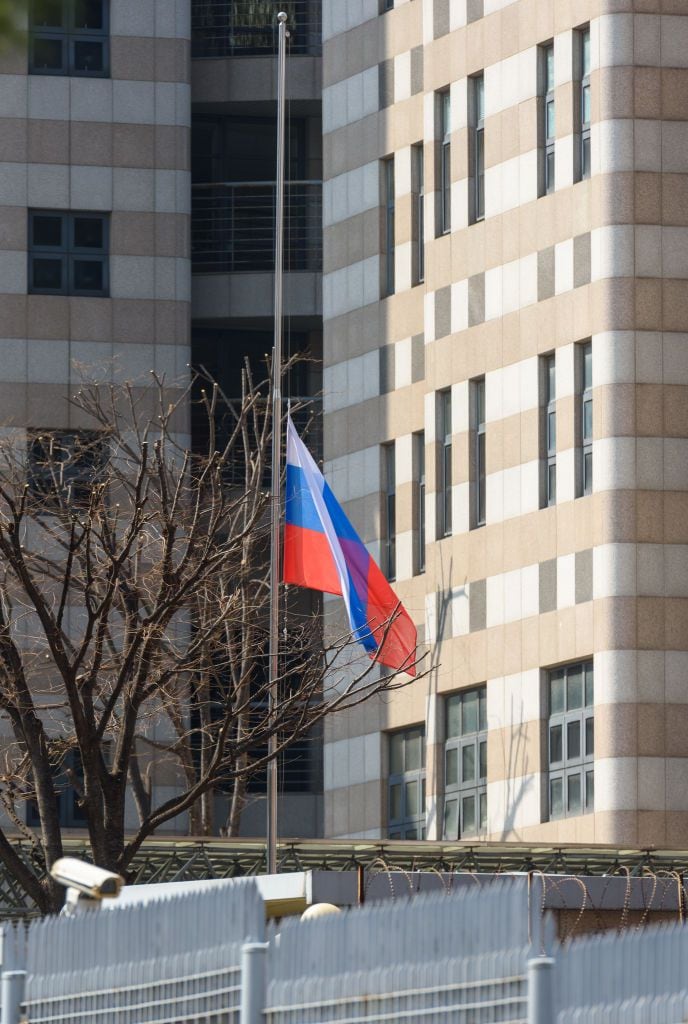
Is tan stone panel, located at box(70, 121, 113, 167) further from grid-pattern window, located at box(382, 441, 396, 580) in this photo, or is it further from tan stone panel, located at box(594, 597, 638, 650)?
tan stone panel, located at box(594, 597, 638, 650)

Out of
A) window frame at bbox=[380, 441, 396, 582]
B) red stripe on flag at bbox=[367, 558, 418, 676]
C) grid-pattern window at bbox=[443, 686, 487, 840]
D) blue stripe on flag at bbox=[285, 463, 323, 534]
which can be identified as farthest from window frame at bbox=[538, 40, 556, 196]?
grid-pattern window at bbox=[443, 686, 487, 840]

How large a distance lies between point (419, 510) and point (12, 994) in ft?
109

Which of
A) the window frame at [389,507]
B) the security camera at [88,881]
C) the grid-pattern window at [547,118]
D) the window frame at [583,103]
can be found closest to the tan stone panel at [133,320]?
the window frame at [389,507]

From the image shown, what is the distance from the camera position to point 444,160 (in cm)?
4750

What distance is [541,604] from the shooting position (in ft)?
143

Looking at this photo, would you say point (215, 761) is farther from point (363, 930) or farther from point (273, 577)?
point (363, 930)

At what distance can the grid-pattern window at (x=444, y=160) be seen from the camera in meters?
47.2

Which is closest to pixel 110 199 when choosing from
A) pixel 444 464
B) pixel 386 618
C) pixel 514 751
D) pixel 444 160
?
pixel 444 160

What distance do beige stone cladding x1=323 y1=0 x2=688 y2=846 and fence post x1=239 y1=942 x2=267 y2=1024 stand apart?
93.8ft

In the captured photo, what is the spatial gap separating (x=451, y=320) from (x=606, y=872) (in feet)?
45.1

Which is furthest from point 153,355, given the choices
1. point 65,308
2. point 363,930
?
point 363,930

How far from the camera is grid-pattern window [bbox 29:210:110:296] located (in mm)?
52656

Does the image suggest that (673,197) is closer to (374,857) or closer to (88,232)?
(374,857)

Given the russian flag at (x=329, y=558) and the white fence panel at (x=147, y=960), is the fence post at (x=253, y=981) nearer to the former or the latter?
the white fence panel at (x=147, y=960)
